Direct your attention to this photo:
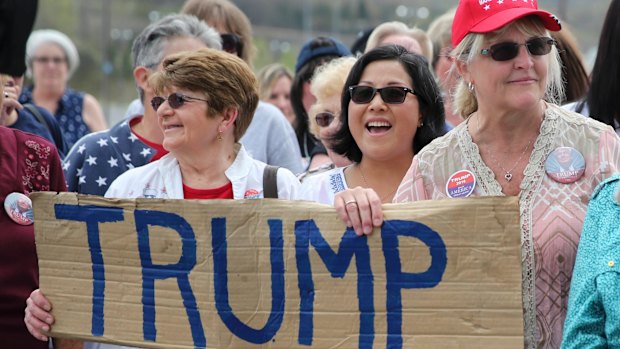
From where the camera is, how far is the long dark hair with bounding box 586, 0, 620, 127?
465 cm

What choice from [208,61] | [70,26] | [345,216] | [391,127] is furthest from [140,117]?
[70,26]

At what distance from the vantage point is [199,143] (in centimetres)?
445

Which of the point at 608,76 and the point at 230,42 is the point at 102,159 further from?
the point at 608,76

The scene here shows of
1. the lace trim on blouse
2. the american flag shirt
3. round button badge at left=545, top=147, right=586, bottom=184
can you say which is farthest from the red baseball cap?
the american flag shirt

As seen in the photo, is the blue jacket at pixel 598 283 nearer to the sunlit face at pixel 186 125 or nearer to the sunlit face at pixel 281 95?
the sunlit face at pixel 186 125

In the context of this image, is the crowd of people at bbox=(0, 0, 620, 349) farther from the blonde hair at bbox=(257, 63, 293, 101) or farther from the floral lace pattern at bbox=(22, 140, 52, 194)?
the blonde hair at bbox=(257, 63, 293, 101)

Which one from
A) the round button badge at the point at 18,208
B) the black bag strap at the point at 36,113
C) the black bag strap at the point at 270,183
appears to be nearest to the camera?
the round button badge at the point at 18,208

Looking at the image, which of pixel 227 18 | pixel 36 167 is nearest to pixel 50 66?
pixel 227 18

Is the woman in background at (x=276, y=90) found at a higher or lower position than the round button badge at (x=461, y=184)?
higher

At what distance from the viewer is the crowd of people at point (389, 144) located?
11.1 feet

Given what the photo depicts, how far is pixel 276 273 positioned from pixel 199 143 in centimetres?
109

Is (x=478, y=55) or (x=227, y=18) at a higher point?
(x=227, y=18)

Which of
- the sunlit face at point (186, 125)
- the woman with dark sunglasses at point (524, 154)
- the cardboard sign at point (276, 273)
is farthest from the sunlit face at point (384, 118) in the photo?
the cardboard sign at point (276, 273)

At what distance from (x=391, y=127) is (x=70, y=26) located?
12.6m
